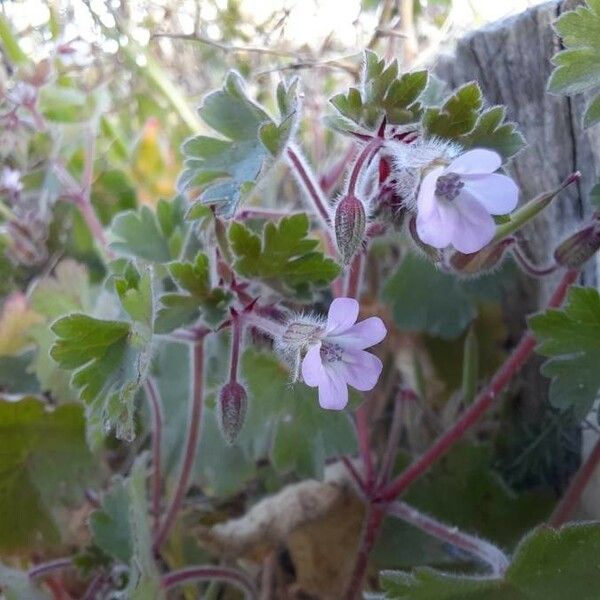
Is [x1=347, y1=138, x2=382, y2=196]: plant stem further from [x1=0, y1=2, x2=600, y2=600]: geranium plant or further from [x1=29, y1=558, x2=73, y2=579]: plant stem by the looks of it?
[x1=29, y1=558, x2=73, y2=579]: plant stem

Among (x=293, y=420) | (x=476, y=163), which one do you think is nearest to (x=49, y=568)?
(x=293, y=420)

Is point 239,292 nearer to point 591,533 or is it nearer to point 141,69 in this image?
point 591,533

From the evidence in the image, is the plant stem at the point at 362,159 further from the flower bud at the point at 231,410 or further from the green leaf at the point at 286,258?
the flower bud at the point at 231,410

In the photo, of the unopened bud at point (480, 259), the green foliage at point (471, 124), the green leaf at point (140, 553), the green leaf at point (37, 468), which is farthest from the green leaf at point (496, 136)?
the green leaf at point (37, 468)

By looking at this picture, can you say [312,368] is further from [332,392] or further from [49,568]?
[49,568]

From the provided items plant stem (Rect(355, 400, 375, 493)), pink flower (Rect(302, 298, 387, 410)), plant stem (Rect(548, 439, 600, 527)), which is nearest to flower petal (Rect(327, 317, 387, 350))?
pink flower (Rect(302, 298, 387, 410))

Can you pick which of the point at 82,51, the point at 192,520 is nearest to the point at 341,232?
the point at 192,520

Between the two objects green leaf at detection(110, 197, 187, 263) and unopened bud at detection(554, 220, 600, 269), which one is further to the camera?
green leaf at detection(110, 197, 187, 263)

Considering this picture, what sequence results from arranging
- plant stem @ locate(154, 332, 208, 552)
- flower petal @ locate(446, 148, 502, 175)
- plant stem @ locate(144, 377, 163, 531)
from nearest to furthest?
flower petal @ locate(446, 148, 502, 175)
plant stem @ locate(154, 332, 208, 552)
plant stem @ locate(144, 377, 163, 531)
